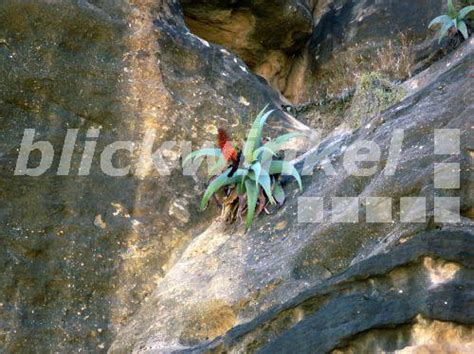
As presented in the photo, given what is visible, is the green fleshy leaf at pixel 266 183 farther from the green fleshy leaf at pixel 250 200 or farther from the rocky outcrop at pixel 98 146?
the rocky outcrop at pixel 98 146

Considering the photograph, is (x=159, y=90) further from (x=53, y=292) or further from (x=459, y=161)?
(x=459, y=161)

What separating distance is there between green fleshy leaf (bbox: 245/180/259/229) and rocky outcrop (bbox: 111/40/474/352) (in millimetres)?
106

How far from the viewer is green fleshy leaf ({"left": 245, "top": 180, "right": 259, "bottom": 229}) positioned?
21.5 ft

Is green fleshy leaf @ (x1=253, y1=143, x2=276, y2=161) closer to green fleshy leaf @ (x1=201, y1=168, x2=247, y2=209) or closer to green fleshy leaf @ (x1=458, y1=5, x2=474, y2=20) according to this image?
green fleshy leaf @ (x1=201, y1=168, x2=247, y2=209)

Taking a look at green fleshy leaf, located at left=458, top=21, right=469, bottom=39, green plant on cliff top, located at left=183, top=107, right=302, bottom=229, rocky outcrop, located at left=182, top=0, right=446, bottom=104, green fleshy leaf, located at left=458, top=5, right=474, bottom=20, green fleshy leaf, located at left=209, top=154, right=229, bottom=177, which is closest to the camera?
green plant on cliff top, located at left=183, top=107, right=302, bottom=229

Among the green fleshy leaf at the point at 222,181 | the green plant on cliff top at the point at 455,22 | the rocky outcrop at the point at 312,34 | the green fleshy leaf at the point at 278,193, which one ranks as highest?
the rocky outcrop at the point at 312,34

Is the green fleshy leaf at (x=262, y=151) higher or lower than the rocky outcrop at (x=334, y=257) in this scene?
higher

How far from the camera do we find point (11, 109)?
7.21 meters

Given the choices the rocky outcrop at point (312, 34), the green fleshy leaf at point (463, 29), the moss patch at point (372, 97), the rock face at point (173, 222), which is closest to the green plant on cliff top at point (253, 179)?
the rock face at point (173, 222)

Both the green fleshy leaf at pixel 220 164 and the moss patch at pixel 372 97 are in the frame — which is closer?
the green fleshy leaf at pixel 220 164

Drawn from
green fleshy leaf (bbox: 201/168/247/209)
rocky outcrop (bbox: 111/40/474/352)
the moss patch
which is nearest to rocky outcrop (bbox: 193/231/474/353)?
rocky outcrop (bbox: 111/40/474/352)

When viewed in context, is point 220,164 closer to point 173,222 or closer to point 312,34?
A: point 173,222

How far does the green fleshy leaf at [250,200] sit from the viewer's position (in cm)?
654

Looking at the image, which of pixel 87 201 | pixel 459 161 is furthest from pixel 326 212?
pixel 87 201
